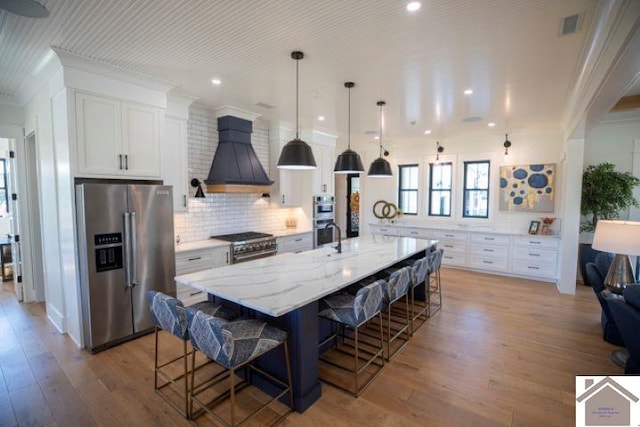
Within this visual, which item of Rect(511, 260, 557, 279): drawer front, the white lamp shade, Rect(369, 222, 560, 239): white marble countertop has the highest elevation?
the white lamp shade

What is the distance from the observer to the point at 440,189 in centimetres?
715

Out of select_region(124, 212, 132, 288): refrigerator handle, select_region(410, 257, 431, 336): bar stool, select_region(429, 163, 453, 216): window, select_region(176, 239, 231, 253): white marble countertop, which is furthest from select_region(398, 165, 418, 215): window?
select_region(124, 212, 132, 288): refrigerator handle

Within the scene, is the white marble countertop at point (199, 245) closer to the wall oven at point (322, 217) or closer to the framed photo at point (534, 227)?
the wall oven at point (322, 217)

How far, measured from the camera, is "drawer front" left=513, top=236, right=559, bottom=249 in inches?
215

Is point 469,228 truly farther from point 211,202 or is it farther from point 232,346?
point 232,346

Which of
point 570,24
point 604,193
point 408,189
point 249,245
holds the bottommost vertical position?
point 249,245

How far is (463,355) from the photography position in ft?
9.92

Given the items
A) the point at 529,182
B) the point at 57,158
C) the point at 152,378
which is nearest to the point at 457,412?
the point at 152,378

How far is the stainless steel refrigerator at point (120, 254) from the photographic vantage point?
2992mm

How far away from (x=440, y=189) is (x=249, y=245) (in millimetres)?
4691

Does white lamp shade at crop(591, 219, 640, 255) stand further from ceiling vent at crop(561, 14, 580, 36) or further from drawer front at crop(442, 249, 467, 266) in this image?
drawer front at crop(442, 249, 467, 266)

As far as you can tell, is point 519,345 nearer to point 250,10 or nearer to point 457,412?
point 457,412

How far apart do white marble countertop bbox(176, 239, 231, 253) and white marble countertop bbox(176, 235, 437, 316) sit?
123 centimetres

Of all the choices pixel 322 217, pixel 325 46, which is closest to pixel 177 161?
pixel 325 46
